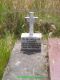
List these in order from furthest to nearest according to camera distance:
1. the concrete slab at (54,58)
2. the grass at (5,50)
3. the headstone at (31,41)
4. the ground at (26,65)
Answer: the headstone at (31,41), the grass at (5,50), the ground at (26,65), the concrete slab at (54,58)

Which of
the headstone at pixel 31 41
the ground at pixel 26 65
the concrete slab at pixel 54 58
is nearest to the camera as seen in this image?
the concrete slab at pixel 54 58

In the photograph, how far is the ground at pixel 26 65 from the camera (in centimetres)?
362

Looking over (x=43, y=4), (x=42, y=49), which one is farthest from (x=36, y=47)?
(x=43, y=4)

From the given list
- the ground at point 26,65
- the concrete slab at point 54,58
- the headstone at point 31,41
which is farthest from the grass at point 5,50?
the concrete slab at point 54,58

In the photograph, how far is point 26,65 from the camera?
392 cm

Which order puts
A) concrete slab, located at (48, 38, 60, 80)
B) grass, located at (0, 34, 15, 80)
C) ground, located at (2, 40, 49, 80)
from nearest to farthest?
concrete slab, located at (48, 38, 60, 80), ground, located at (2, 40, 49, 80), grass, located at (0, 34, 15, 80)

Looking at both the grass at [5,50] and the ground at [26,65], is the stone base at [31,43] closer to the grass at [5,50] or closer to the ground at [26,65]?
the ground at [26,65]

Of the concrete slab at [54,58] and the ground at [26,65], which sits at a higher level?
the concrete slab at [54,58]

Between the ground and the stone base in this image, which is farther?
the stone base

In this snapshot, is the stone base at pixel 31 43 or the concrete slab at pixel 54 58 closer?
the concrete slab at pixel 54 58

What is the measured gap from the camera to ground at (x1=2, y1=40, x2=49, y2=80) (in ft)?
11.9

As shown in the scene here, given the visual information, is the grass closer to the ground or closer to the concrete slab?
the ground

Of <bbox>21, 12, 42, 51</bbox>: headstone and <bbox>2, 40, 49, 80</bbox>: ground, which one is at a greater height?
<bbox>21, 12, 42, 51</bbox>: headstone

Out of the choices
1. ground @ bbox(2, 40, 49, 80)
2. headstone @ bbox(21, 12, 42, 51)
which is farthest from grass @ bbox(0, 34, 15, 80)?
headstone @ bbox(21, 12, 42, 51)
